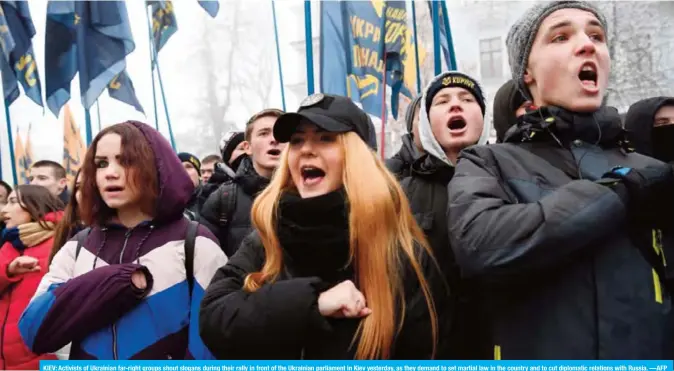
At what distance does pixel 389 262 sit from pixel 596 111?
2.56 feet

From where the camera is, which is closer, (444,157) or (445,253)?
(445,253)

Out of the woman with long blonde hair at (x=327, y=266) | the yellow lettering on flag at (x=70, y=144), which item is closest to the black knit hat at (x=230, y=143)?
the woman with long blonde hair at (x=327, y=266)

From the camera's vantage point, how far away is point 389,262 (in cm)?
179

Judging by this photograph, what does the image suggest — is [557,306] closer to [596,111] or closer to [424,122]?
[596,111]

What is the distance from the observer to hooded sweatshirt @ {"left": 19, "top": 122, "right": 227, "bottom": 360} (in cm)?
215

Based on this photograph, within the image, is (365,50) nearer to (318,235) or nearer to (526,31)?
(526,31)

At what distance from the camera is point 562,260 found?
4.77 ft

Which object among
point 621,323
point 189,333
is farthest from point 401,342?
point 189,333

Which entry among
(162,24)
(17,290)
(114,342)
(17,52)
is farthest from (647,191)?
(17,52)

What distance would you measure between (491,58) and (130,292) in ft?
104

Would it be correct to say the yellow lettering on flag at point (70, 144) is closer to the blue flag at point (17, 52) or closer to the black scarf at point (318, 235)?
the blue flag at point (17, 52)

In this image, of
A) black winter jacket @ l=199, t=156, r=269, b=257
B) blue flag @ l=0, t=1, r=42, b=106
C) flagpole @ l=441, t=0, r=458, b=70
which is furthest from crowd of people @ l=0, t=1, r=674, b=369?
blue flag @ l=0, t=1, r=42, b=106

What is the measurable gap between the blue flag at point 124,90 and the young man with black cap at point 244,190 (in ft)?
19.1

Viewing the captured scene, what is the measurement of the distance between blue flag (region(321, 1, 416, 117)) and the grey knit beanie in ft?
15.8
